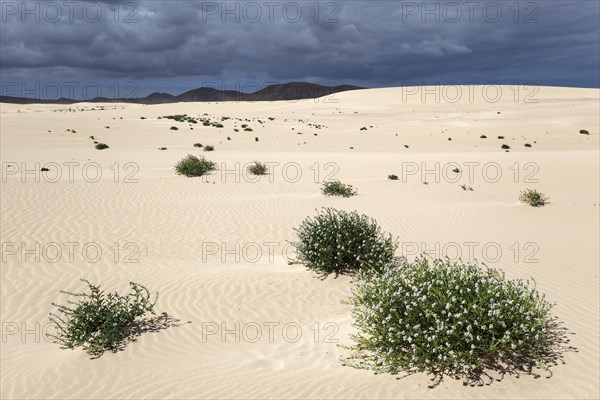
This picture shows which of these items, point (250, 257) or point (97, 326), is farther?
point (250, 257)

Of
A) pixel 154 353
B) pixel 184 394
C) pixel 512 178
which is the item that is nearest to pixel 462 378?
pixel 184 394

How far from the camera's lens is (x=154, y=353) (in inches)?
259

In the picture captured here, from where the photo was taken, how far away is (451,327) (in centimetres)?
546

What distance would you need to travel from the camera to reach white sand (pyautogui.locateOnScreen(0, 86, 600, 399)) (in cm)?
578

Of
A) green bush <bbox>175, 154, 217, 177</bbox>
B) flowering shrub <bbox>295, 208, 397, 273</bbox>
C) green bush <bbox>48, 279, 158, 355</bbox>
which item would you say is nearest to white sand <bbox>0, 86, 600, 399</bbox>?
green bush <bbox>48, 279, 158, 355</bbox>

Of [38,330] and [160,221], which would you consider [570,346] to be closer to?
[38,330]

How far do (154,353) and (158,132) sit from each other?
43874 millimetres

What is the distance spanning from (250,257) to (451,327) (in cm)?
693

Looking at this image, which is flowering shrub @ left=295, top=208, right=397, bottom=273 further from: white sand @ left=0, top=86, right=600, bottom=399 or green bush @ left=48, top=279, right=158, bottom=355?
green bush @ left=48, top=279, right=158, bottom=355

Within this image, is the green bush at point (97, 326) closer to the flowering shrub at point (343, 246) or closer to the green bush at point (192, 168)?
the flowering shrub at point (343, 246)

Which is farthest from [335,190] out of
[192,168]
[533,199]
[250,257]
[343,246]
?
[343,246]

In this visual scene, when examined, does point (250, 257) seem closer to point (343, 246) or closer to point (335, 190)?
point (343, 246)

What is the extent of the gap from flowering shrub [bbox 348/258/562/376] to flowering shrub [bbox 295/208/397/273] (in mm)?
3187

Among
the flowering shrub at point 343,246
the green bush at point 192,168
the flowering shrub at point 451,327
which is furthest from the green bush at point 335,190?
the flowering shrub at point 451,327
